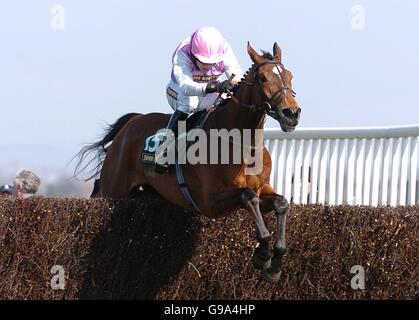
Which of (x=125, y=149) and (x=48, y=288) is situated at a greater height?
(x=125, y=149)

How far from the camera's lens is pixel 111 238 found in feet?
23.5

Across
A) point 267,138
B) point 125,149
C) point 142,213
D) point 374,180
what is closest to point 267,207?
point 142,213

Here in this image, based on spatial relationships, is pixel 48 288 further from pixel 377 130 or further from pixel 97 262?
pixel 377 130

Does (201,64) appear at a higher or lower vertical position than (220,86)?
higher

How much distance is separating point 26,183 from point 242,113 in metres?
3.87

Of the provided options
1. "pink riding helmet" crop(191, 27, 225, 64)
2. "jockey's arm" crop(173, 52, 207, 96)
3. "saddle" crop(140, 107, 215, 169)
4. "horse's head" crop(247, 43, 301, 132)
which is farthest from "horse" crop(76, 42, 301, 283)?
"pink riding helmet" crop(191, 27, 225, 64)

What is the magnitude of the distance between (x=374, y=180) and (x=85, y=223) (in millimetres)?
3757

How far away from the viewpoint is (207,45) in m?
7.62

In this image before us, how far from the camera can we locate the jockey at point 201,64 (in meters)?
7.62

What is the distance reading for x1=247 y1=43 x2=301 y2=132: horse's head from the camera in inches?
252

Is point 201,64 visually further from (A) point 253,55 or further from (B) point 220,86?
(A) point 253,55

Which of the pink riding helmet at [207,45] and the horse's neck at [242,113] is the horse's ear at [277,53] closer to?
the horse's neck at [242,113]

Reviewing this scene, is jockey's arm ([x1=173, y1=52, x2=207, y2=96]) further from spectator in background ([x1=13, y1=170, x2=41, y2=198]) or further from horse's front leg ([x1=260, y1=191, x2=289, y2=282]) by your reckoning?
spectator in background ([x1=13, y1=170, x2=41, y2=198])

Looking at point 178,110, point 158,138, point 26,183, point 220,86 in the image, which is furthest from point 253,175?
point 26,183
